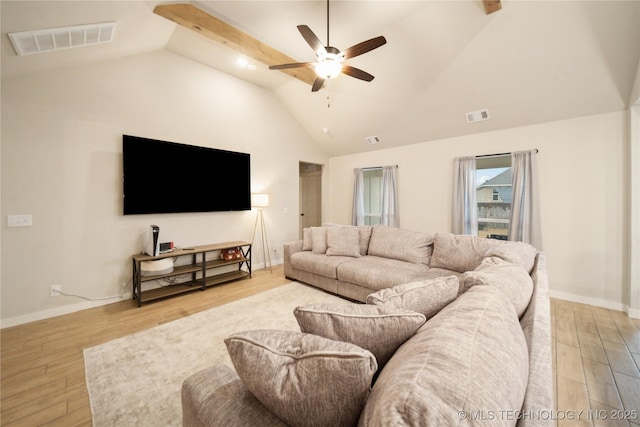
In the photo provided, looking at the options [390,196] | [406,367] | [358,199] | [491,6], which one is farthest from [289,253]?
[491,6]

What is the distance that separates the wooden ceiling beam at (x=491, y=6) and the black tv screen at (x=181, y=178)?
146 inches

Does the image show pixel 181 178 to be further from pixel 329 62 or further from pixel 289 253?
pixel 329 62

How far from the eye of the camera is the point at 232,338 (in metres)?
0.78

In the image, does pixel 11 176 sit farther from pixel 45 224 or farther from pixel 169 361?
pixel 169 361

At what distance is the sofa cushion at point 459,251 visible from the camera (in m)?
2.69

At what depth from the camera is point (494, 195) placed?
400cm

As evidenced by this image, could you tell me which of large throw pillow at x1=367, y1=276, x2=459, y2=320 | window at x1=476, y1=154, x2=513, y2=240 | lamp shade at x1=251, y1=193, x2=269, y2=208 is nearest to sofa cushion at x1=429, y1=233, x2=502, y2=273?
window at x1=476, y1=154, x2=513, y2=240

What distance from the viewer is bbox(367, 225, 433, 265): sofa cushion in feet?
10.4

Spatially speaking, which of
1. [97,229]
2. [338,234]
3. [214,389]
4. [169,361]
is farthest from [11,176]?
[338,234]

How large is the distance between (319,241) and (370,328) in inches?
119

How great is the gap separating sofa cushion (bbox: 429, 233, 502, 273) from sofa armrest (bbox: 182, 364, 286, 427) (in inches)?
103

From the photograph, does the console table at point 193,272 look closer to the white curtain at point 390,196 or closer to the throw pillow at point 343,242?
the throw pillow at point 343,242

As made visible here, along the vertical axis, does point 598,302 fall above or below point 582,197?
below

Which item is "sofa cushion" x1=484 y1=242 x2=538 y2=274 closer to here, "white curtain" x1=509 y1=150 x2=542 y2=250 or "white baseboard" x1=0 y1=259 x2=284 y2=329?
"white curtain" x1=509 y1=150 x2=542 y2=250
